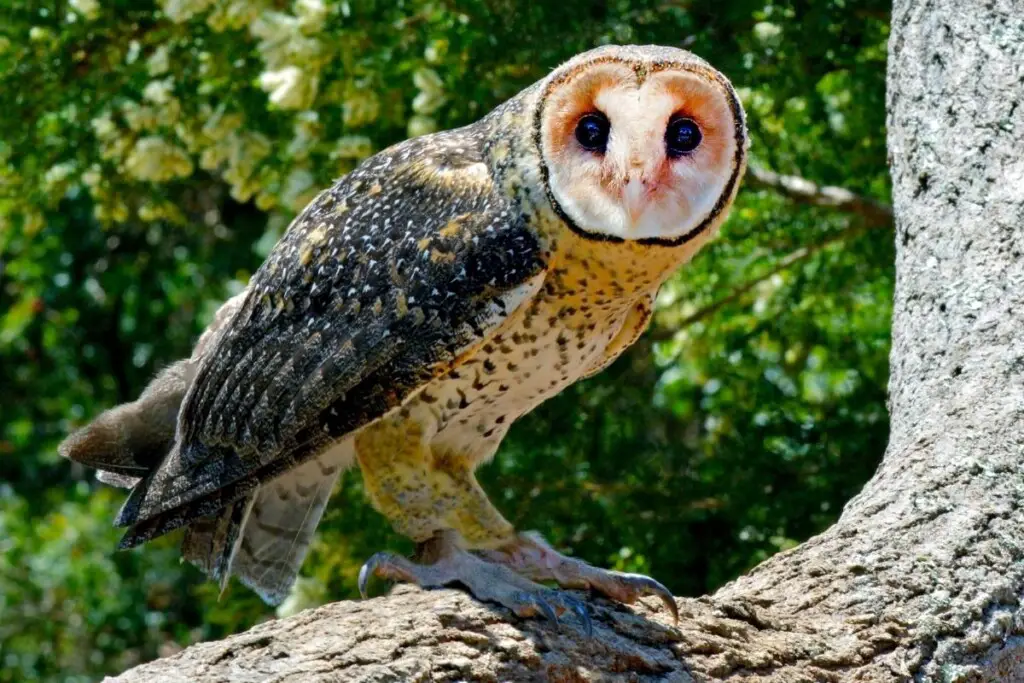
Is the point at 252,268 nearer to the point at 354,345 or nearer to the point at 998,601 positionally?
the point at 354,345

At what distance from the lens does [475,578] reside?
3488mm

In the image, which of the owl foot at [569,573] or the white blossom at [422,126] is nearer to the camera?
the owl foot at [569,573]

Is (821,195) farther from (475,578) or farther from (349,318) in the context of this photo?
(475,578)

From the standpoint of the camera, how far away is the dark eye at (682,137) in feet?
12.1

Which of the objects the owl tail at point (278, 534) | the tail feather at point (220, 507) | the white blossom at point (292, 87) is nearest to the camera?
the tail feather at point (220, 507)

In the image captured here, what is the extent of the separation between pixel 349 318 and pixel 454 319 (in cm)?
33

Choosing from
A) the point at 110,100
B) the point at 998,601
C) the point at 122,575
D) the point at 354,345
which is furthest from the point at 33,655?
the point at 998,601

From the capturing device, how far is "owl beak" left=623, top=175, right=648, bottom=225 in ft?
11.8

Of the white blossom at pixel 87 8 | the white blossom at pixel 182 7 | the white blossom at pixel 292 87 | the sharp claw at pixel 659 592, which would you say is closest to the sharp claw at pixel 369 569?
the sharp claw at pixel 659 592

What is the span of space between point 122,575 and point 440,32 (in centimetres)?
473

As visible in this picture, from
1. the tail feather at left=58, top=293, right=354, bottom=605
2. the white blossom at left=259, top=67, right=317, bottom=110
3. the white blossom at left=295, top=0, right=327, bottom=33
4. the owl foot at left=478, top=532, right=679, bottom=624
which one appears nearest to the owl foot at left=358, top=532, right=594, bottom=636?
the owl foot at left=478, top=532, right=679, bottom=624

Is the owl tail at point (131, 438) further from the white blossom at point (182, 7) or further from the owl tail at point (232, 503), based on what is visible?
the white blossom at point (182, 7)

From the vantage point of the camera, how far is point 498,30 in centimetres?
536

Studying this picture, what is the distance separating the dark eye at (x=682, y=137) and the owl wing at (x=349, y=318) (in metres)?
0.37
